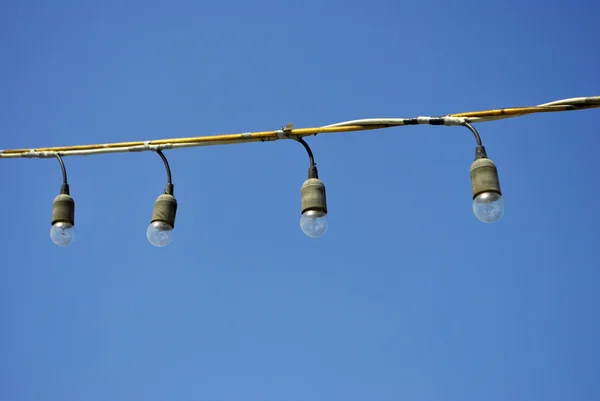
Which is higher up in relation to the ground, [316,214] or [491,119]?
[491,119]

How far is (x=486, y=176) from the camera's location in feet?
23.9

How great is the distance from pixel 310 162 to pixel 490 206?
1947 mm

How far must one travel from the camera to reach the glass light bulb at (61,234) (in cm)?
886

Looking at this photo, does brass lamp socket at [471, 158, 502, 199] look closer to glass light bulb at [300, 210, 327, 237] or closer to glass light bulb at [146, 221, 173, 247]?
glass light bulb at [300, 210, 327, 237]

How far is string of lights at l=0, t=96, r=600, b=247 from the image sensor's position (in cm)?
730

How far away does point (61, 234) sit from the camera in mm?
Result: 8875

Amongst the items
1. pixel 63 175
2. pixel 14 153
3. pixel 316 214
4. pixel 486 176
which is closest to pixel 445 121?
pixel 486 176

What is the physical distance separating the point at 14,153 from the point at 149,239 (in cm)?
247

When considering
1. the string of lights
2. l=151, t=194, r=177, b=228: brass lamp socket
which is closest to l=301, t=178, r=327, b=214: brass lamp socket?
the string of lights

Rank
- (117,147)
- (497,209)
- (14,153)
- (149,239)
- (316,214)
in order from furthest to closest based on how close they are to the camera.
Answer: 1. (14,153)
2. (117,147)
3. (149,239)
4. (316,214)
5. (497,209)

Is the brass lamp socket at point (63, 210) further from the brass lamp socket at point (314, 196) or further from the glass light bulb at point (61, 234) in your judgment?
the brass lamp socket at point (314, 196)

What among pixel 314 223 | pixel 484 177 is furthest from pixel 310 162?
pixel 484 177

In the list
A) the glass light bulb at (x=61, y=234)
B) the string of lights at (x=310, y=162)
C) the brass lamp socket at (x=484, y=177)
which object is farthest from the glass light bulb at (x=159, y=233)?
the brass lamp socket at (x=484, y=177)

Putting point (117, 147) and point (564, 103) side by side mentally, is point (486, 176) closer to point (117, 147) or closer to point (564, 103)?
point (564, 103)
